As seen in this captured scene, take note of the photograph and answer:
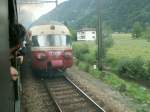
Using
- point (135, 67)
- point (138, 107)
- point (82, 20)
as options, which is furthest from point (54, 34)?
point (82, 20)

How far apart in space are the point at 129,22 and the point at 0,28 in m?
97.9

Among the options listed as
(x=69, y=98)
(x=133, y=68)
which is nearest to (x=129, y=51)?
(x=133, y=68)

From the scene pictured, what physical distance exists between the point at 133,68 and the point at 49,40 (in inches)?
189

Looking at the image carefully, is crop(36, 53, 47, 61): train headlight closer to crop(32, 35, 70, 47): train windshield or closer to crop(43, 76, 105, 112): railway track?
crop(32, 35, 70, 47): train windshield

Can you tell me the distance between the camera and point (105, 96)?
36.1ft

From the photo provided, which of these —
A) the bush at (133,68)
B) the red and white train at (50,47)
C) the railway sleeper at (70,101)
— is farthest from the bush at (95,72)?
the railway sleeper at (70,101)

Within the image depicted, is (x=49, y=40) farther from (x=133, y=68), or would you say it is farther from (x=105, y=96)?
(x=105, y=96)

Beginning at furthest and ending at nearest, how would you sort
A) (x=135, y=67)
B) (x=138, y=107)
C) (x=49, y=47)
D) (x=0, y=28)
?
(x=135, y=67) → (x=49, y=47) → (x=138, y=107) → (x=0, y=28)

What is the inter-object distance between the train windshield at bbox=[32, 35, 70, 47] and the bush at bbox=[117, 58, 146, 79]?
3.79 metres

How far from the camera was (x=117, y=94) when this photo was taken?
11.4 m

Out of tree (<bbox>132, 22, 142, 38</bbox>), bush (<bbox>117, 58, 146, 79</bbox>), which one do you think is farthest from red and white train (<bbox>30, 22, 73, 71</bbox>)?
tree (<bbox>132, 22, 142, 38</bbox>)

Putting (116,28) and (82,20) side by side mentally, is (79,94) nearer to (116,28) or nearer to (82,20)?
(116,28)

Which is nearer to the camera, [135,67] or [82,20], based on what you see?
[135,67]

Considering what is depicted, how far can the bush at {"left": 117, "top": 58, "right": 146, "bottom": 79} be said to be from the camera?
16625 mm
